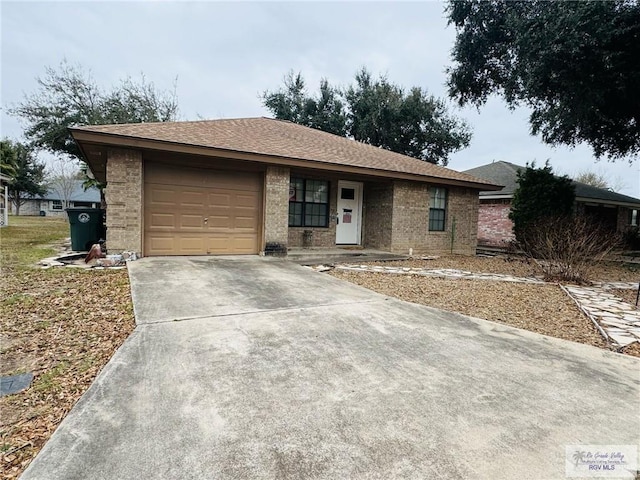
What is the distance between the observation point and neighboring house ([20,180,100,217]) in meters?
46.2

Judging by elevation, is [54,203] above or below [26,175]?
below

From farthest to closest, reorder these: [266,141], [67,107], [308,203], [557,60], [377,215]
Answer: [67,107]
[377,215]
[308,203]
[266,141]
[557,60]

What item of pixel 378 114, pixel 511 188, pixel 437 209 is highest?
pixel 378 114

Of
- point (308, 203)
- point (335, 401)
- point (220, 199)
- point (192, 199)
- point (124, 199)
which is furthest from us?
point (308, 203)

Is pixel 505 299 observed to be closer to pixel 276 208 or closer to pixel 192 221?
pixel 276 208

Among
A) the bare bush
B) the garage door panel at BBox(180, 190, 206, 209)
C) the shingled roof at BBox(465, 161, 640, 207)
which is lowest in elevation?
the bare bush

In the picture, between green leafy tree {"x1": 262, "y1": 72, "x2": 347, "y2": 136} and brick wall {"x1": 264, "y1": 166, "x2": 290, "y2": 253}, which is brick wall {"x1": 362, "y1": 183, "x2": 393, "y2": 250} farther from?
green leafy tree {"x1": 262, "y1": 72, "x2": 347, "y2": 136}

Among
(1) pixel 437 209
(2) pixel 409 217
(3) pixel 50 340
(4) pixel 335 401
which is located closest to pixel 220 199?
(3) pixel 50 340

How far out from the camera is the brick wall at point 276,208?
9031mm

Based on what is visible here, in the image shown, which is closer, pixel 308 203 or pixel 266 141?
pixel 266 141

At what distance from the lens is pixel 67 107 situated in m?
19.8

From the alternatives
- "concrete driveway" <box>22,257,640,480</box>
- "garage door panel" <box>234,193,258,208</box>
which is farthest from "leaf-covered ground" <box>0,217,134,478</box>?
"garage door panel" <box>234,193,258,208</box>

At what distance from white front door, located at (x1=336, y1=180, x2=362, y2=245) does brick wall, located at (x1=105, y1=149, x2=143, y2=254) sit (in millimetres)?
5925

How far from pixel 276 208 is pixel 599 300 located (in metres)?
6.90
